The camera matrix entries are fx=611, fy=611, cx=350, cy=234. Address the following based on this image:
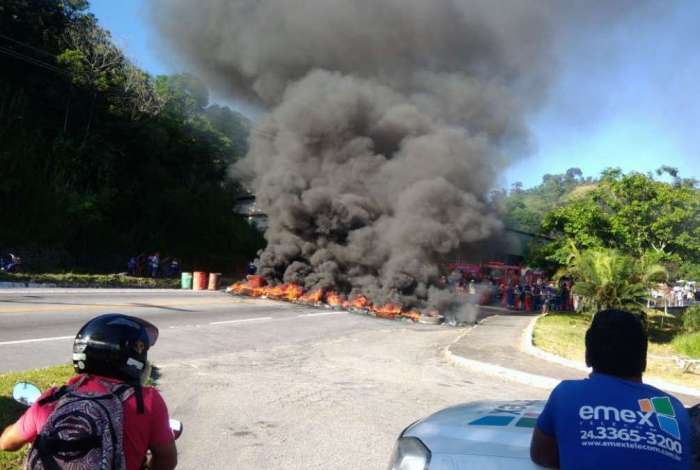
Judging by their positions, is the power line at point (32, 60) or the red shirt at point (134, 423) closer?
the red shirt at point (134, 423)

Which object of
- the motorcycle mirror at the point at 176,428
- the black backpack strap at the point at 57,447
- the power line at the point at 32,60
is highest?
the power line at the point at 32,60

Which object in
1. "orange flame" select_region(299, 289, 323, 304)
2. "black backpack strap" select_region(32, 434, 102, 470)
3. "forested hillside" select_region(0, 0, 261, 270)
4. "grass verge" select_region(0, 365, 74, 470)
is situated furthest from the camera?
"forested hillside" select_region(0, 0, 261, 270)

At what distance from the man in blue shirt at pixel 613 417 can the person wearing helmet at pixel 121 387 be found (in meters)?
1.43

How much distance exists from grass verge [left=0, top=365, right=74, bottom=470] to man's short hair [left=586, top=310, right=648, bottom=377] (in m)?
3.74

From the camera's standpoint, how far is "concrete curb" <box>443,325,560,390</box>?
29.1 ft

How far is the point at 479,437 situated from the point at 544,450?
1.51 feet

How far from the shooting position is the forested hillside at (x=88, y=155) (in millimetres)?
25953

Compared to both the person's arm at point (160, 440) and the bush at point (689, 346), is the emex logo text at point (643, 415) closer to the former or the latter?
the person's arm at point (160, 440)

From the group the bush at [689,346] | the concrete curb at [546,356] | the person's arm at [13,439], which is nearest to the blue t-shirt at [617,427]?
the person's arm at [13,439]

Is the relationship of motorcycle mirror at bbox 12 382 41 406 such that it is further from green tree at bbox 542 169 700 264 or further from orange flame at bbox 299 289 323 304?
green tree at bbox 542 169 700 264

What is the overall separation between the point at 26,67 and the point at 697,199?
2844cm

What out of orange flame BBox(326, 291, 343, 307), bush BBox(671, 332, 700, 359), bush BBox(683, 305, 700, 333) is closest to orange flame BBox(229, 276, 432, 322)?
orange flame BBox(326, 291, 343, 307)

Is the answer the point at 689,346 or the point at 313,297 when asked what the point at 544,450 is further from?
the point at 313,297

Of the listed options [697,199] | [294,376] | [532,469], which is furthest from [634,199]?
[532,469]
